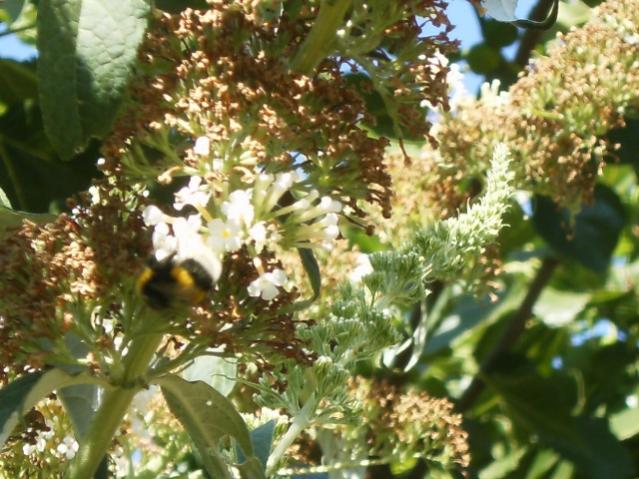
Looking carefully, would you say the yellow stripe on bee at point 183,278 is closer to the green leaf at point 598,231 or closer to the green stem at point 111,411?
the green stem at point 111,411

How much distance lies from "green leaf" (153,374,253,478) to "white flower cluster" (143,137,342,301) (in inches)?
6.9

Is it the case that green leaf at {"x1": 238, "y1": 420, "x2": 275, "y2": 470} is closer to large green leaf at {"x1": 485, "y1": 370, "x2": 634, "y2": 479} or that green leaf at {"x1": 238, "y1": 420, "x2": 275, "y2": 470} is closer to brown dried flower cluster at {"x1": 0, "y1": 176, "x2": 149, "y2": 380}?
brown dried flower cluster at {"x1": 0, "y1": 176, "x2": 149, "y2": 380}

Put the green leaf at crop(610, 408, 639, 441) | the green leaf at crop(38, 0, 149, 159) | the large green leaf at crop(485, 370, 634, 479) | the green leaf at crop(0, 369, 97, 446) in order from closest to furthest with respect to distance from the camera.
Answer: the green leaf at crop(0, 369, 97, 446) < the green leaf at crop(38, 0, 149, 159) < the large green leaf at crop(485, 370, 634, 479) < the green leaf at crop(610, 408, 639, 441)

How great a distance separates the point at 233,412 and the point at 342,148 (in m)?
0.37

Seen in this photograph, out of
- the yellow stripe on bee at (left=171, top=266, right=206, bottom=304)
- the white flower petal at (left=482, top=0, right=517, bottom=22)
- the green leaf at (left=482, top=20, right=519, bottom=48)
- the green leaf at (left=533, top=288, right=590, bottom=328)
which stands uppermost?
the green leaf at (left=482, top=20, right=519, bottom=48)

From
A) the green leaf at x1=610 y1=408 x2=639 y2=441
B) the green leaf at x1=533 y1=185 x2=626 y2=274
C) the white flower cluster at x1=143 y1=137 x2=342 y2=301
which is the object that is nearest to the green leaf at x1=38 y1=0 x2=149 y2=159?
the white flower cluster at x1=143 y1=137 x2=342 y2=301

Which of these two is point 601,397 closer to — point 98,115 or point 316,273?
point 316,273

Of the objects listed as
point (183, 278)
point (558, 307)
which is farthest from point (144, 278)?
point (558, 307)

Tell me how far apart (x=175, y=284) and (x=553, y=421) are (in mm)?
2006

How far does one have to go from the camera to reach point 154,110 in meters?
1.54

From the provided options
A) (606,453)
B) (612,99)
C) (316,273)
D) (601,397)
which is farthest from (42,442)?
(601,397)

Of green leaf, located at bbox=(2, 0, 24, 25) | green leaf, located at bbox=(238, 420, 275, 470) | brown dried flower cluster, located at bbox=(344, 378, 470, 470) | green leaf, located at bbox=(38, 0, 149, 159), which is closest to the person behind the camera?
green leaf, located at bbox=(38, 0, 149, 159)

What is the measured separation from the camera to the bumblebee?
148cm

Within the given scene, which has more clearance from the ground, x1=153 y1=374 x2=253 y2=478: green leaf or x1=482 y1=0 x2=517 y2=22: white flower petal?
x1=482 y1=0 x2=517 y2=22: white flower petal
